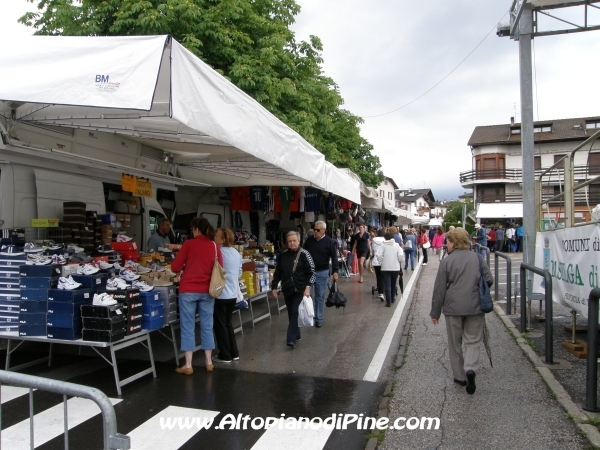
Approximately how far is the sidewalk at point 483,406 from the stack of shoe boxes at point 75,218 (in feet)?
16.4

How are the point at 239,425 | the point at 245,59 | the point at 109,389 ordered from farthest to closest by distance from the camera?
the point at 245,59 < the point at 109,389 < the point at 239,425

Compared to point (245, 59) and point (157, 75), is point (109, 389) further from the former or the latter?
point (245, 59)

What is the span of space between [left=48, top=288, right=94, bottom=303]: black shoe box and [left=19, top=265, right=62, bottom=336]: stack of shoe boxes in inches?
3.5

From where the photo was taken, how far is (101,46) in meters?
4.48

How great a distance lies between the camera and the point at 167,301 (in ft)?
20.2

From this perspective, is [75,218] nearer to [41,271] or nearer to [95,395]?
[41,271]

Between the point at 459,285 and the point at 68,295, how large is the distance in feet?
14.3

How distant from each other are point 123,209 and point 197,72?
18.0ft

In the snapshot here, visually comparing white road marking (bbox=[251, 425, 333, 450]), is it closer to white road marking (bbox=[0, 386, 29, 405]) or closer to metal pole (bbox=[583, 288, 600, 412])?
metal pole (bbox=[583, 288, 600, 412])

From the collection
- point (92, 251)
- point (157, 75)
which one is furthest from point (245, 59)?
point (157, 75)

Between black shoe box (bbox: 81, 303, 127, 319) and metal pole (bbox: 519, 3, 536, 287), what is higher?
metal pole (bbox: 519, 3, 536, 287)

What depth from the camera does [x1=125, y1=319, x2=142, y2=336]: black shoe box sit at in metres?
5.50

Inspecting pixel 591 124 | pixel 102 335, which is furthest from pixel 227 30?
pixel 591 124

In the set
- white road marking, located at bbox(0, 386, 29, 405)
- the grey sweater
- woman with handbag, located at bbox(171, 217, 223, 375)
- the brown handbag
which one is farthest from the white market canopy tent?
white road marking, located at bbox(0, 386, 29, 405)
